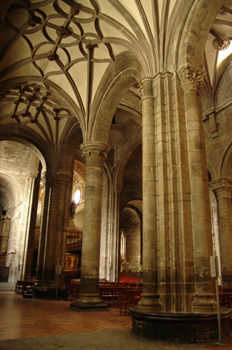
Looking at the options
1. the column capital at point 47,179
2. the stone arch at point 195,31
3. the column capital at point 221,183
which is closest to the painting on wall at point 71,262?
the column capital at point 47,179

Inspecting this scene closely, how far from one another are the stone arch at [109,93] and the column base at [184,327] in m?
7.60

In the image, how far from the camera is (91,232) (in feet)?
34.4

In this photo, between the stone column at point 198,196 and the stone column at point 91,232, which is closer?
the stone column at point 198,196

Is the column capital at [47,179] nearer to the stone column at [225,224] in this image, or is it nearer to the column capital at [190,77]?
the stone column at [225,224]

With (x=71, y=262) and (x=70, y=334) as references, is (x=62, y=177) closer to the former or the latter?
(x=70, y=334)

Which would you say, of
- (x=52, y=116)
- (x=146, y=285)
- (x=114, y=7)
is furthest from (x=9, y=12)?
(x=146, y=285)

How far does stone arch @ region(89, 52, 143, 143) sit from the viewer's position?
10875mm

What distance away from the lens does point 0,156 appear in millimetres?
24953

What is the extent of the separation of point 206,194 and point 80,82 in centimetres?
778

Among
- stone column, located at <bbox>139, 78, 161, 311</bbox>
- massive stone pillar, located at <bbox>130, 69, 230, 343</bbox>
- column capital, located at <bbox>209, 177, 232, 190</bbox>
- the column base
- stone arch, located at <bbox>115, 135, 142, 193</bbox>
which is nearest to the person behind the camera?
the column base

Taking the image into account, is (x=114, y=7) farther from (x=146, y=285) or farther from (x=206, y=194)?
(x=146, y=285)

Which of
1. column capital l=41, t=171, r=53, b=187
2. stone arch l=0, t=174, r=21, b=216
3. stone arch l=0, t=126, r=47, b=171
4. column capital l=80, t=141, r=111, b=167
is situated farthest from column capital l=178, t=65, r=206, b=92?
stone arch l=0, t=174, r=21, b=216

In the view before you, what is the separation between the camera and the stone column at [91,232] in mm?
9805

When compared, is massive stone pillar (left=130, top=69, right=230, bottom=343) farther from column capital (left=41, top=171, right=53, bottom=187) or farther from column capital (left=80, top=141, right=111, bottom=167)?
column capital (left=41, top=171, right=53, bottom=187)
